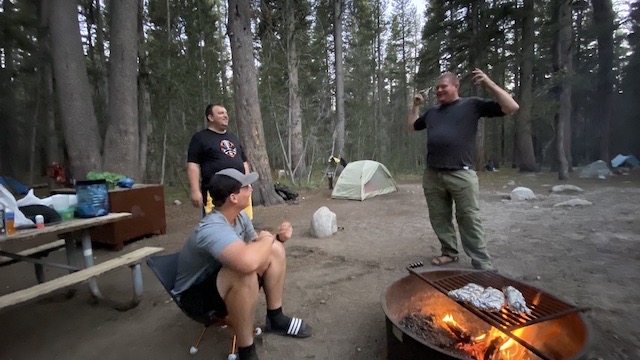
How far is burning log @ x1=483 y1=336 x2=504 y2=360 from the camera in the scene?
66.2 inches

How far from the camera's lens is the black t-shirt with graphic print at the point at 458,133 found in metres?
3.06

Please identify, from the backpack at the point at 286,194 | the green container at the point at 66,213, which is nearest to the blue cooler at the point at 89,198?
the green container at the point at 66,213

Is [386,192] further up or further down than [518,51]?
further down

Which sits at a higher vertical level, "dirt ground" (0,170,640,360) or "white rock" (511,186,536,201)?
"white rock" (511,186,536,201)

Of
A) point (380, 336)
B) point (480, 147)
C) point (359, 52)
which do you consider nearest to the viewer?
point (380, 336)

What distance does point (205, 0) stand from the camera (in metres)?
10.2

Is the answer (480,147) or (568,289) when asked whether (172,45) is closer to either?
(568,289)

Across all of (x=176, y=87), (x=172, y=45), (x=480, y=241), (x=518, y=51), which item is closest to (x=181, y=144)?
(x=176, y=87)

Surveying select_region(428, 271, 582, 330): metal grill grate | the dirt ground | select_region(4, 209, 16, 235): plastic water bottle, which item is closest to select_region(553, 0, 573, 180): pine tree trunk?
the dirt ground

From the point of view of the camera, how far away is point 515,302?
181 centimetres

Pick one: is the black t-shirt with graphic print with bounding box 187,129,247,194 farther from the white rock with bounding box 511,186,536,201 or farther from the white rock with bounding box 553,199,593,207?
the white rock with bounding box 511,186,536,201

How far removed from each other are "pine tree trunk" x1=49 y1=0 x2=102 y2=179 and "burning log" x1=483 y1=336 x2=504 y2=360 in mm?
6452

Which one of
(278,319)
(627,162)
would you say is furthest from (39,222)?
(627,162)

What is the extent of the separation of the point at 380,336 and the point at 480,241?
143 centimetres
